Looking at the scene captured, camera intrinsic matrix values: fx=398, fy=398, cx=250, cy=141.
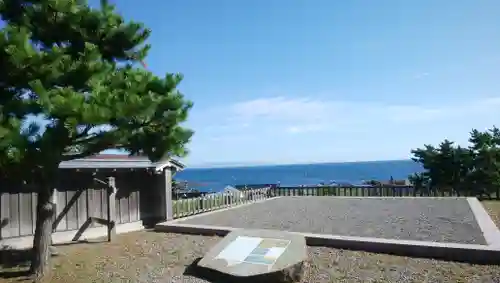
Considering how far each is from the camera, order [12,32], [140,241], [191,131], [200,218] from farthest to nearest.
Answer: [200,218] → [140,241] → [191,131] → [12,32]

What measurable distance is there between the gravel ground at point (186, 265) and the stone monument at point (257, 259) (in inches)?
11.9

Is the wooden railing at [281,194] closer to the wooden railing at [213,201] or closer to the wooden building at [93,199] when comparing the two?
the wooden railing at [213,201]

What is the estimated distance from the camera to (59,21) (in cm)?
662

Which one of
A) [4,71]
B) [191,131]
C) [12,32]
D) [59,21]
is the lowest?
[191,131]

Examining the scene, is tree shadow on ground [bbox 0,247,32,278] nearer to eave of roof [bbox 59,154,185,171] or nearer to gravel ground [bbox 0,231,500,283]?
gravel ground [bbox 0,231,500,283]

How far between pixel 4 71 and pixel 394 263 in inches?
279

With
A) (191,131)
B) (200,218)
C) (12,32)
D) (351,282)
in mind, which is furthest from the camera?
(200,218)

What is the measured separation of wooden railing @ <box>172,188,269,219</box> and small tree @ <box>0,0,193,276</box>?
6.32m

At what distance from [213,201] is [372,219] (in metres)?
6.54

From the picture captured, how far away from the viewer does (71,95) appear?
213 inches

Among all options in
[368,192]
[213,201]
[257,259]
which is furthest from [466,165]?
[257,259]

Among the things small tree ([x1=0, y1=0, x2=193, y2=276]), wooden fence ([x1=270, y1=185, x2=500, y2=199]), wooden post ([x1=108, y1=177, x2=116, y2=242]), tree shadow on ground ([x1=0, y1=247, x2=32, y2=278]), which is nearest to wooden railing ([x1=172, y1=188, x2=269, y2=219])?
wooden fence ([x1=270, y1=185, x2=500, y2=199])

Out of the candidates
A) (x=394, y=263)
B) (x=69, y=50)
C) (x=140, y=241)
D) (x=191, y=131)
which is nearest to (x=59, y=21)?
(x=69, y=50)

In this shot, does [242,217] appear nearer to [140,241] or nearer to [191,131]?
[140,241]
